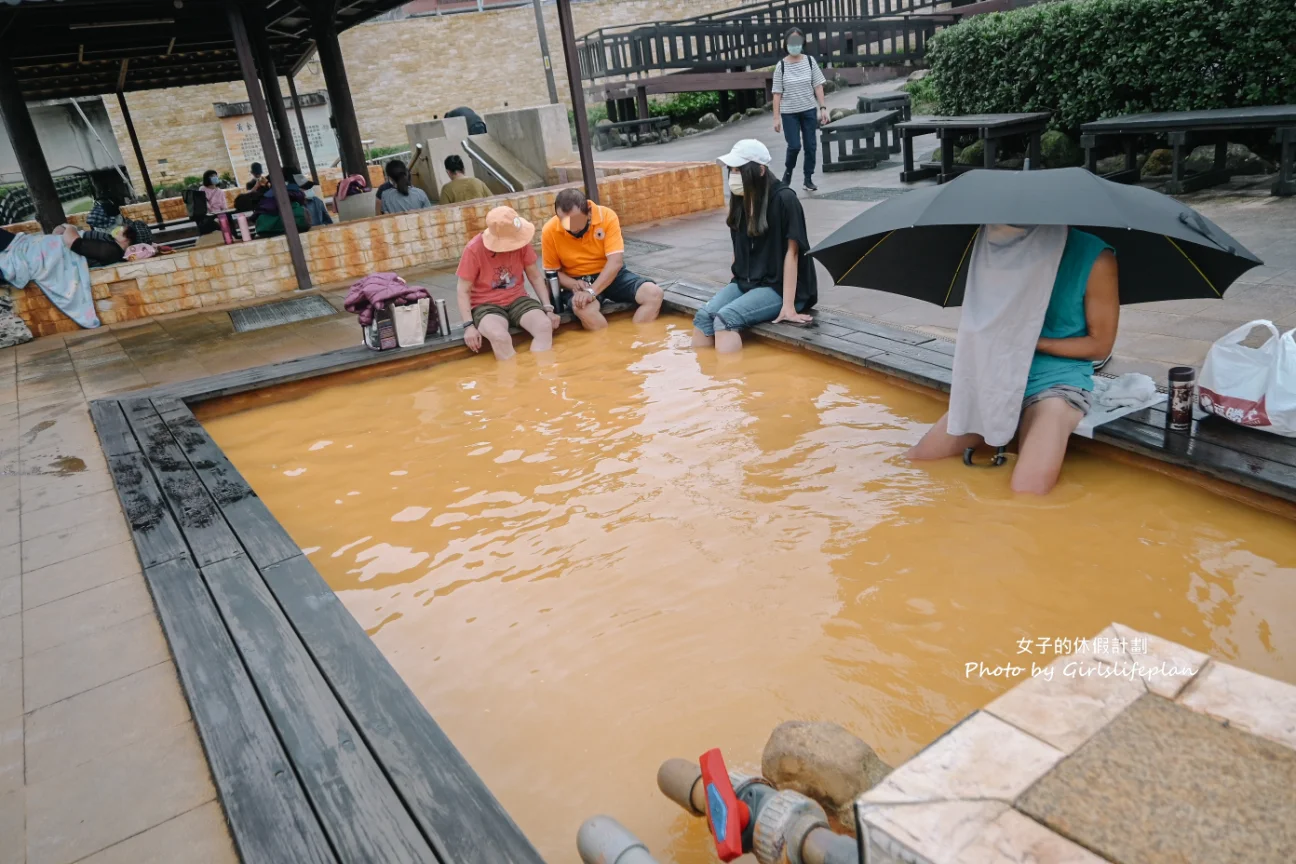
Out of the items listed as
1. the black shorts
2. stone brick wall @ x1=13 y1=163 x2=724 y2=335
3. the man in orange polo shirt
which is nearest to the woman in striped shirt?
stone brick wall @ x1=13 y1=163 x2=724 y2=335

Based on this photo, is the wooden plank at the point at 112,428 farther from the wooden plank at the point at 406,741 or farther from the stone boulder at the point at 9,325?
the stone boulder at the point at 9,325

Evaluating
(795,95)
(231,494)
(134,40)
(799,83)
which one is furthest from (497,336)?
(134,40)

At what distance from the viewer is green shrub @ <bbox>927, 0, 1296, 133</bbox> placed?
803cm

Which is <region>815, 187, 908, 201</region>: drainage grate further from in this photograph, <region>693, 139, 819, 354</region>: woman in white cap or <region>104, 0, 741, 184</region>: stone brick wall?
<region>104, 0, 741, 184</region>: stone brick wall

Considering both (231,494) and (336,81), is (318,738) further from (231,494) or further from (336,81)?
(336,81)

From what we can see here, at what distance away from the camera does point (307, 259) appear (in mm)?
9500

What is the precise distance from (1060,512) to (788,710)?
1.61 metres

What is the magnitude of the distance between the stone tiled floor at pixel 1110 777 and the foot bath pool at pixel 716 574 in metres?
1.17

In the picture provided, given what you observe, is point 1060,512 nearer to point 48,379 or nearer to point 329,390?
point 329,390

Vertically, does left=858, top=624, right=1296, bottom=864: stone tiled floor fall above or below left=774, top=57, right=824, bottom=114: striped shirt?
below

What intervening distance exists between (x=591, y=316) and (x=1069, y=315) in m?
3.95

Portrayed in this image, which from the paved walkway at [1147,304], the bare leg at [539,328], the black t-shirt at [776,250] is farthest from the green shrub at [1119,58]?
the bare leg at [539,328]

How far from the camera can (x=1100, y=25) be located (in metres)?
9.22

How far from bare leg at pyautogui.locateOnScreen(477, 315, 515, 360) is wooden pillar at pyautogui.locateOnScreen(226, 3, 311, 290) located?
3586mm
